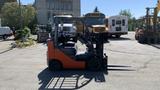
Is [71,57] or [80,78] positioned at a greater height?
[71,57]

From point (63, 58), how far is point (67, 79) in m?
2.36

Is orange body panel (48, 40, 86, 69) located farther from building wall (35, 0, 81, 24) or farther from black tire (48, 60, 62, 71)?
building wall (35, 0, 81, 24)

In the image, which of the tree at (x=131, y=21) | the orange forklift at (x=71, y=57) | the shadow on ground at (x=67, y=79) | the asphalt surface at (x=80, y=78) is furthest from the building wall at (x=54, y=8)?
the shadow on ground at (x=67, y=79)

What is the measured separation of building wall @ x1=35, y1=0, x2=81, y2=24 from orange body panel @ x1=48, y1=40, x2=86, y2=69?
85109mm

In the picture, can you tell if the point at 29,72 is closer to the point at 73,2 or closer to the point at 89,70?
the point at 89,70

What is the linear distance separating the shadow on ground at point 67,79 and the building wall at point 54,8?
8589 cm

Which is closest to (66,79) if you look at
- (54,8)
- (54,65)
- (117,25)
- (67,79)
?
(67,79)

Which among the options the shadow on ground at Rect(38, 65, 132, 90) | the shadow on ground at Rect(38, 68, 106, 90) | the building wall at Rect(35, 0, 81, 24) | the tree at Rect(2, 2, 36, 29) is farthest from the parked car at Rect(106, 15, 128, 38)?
the building wall at Rect(35, 0, 81, 24)

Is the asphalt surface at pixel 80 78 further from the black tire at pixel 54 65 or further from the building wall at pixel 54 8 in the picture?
the building wall at pixel 54 8

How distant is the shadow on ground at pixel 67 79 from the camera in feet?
42.2

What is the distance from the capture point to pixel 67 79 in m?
14.4

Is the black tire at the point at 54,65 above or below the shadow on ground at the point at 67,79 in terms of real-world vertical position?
above

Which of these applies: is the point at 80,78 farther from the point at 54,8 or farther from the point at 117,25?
the point at 54,8

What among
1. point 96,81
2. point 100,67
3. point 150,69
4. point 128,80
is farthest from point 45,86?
point 150,69
